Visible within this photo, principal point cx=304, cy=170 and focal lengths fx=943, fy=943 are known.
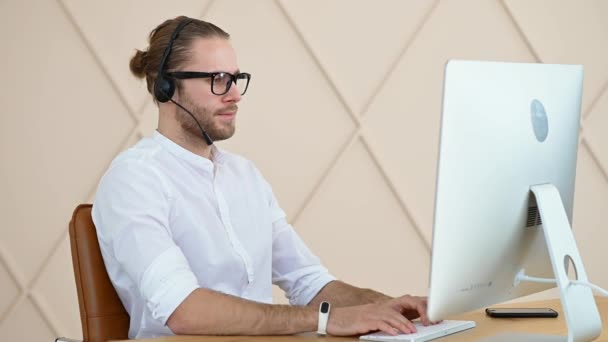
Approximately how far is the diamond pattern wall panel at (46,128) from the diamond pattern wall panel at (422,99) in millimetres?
778

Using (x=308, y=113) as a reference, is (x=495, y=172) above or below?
below

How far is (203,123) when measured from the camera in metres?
1.66

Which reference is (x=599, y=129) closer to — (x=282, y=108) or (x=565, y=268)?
(x=282, y=108)

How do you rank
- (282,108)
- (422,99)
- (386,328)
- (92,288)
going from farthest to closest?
(422,99) < (282,108) < (92,288) < (386,328)

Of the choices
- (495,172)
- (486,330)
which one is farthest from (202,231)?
(495,172)

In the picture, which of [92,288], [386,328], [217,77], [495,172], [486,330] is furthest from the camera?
[217,77]

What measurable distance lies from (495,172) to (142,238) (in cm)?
57

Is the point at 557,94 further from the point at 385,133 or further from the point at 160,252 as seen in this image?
the point at 385,133

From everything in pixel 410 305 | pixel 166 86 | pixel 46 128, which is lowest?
pixel 410 305

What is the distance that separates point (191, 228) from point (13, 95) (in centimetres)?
110

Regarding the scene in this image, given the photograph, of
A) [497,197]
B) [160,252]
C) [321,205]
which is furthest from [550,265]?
[321,205]

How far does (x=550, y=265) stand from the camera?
131 centimetres

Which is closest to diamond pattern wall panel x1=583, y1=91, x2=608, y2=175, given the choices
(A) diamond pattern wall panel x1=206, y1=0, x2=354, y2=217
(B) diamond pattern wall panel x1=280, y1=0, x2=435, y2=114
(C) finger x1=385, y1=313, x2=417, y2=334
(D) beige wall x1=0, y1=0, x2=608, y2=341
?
(D) beige wall x1=0, y1=0, x2=608, y2=341

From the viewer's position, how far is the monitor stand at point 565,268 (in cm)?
118
